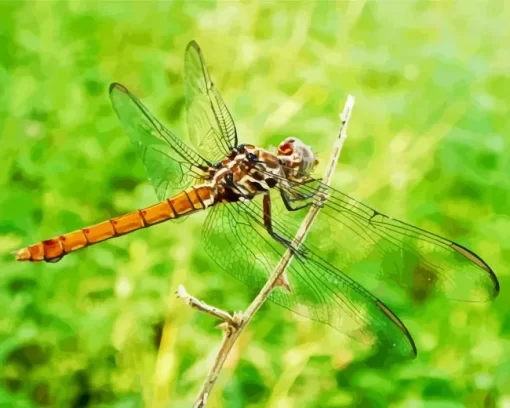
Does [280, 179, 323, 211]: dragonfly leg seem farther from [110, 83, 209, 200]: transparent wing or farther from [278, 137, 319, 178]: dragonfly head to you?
[110, 83, 209, 200]: transparent wing

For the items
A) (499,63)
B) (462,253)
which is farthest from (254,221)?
(499,63)

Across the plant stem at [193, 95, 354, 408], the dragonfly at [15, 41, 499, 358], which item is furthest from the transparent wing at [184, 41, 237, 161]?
the plant stem at [193, 95, 354, 408]

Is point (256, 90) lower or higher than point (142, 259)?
higher

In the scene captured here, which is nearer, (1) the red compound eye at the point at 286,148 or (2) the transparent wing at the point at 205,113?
(1) the red compound eye at the point at 286,148

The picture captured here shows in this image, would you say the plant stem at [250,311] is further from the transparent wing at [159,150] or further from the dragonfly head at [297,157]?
the transparent wing at [159,150]

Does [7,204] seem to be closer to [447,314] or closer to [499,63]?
[447,314]

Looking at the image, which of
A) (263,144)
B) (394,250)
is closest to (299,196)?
(394,250)

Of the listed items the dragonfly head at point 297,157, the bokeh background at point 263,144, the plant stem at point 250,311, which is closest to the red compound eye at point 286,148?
the dragonfly head at point 297,157
